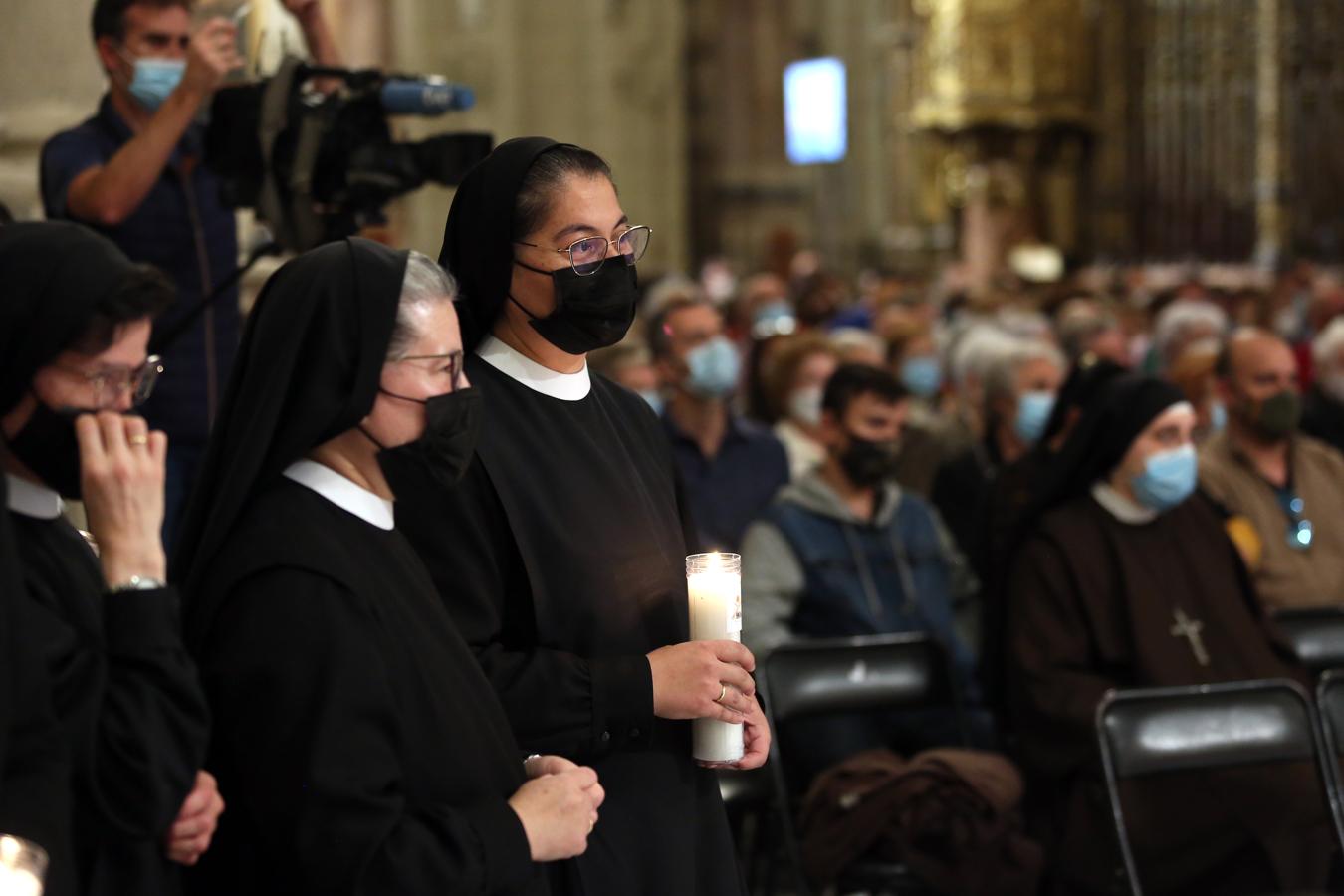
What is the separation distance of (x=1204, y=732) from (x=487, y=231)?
2.42 metres

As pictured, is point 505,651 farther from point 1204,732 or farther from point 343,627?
point 1204,732

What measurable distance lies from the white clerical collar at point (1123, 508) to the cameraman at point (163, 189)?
7.53 ft

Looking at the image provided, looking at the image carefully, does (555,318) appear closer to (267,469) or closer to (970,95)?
(267,469)

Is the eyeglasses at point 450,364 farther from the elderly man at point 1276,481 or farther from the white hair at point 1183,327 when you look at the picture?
the white hair at point 1183,327

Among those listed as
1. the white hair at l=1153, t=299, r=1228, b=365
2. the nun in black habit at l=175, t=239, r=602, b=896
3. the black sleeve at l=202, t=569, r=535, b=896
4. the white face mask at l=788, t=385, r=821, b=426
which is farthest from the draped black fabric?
the white hair at l=1153, t=299, r=1228, b=365

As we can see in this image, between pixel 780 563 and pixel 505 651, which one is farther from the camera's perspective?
pixel 780 563

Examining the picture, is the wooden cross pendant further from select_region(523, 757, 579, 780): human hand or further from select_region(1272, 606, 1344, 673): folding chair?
select_region(523, 757, 579, 780): human hand

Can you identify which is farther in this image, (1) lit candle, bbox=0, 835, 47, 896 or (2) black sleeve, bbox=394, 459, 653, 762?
(2) black sleeve, bbox=394, 459, 653, 762

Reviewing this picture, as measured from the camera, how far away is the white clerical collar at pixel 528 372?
3.03m

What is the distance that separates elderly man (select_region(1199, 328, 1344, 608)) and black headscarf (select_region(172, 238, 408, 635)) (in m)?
4.29

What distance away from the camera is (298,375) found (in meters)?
2.47

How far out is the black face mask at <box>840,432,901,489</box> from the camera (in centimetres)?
577

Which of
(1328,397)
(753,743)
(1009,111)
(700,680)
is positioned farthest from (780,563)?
(1009,111)

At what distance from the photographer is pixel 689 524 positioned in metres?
3.28
